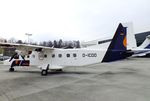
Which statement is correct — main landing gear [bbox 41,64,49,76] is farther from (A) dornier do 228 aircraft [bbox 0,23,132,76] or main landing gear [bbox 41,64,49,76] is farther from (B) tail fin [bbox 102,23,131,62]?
(B) tail fin [bbox 102,23,131,62]

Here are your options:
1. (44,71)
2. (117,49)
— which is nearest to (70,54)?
(44,71)

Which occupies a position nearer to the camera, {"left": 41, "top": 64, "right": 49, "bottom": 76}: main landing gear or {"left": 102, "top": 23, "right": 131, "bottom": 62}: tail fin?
{"left": 102, "top": 23, "right": 131, "bottom": 62}: tail fin

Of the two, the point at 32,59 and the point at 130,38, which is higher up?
the point at 130,38

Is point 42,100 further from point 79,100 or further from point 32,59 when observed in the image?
point 32,59

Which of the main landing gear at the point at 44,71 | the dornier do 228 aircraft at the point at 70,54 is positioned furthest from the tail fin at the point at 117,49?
the main landing gear at the point at 44,71

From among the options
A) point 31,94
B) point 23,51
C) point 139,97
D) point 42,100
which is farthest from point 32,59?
point 139,97

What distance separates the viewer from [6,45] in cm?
1323

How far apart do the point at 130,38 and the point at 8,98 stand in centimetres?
1093

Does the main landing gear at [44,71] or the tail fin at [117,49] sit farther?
the main landing gear at [44,71]

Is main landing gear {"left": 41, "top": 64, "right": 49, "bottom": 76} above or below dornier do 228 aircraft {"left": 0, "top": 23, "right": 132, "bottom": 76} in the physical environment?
below

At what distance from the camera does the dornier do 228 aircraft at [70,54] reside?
14008mm

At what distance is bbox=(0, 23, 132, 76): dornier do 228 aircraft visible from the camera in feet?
46.0

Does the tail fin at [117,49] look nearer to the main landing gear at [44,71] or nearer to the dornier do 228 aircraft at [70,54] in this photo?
the dornier do 228 aircraft at [70,54]

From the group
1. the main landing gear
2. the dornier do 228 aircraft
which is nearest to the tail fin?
the dornier do 228 aircraft
